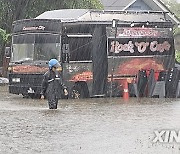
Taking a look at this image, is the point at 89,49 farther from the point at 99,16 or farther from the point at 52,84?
the point at 52,84

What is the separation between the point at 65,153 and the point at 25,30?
13.5 m

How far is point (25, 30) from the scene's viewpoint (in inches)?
931

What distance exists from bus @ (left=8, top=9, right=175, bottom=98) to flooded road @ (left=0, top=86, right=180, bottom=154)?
97.5 inches

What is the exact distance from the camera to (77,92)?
23.5 metres

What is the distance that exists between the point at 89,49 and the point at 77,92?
179 centimetres

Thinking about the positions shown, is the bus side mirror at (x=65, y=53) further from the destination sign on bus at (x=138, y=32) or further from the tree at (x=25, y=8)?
the tree at (x=25, y=8)

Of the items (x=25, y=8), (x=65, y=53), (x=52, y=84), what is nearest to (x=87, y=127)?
(x=52, y=84)

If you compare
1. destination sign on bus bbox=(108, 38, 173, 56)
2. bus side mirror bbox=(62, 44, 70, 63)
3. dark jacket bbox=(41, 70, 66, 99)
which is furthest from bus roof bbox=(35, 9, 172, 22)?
dark jacket bbox=(41, 70, 66, 99)

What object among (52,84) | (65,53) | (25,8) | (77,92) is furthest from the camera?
(25,8)

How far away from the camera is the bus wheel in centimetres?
2348

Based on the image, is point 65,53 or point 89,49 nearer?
point 65,53

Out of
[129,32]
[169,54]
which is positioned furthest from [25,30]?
[169,54]

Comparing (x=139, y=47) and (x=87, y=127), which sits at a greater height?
(x=139, y=47)

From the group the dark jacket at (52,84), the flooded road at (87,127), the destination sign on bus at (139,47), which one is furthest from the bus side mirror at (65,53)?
the dark jacket at (52,84)
